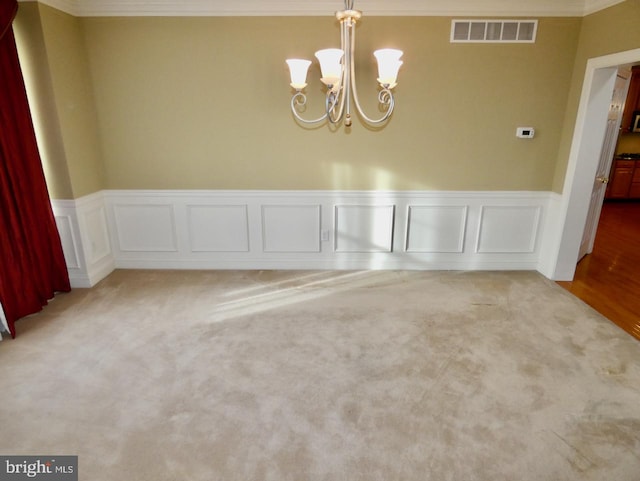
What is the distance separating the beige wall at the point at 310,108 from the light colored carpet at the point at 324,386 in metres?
1.23

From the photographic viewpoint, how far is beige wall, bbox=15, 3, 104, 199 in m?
3.09

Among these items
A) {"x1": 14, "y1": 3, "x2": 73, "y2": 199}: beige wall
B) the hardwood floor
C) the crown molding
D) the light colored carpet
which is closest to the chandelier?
the light colored carpet

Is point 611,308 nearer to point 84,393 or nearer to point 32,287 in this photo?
point 84,393

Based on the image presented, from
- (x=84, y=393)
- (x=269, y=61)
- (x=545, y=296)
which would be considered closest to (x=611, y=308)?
(x=545, y=296)

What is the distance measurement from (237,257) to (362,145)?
1.79 metres

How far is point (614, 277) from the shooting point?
4012mm

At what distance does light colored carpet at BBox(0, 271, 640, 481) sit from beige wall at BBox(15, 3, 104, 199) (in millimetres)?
1146

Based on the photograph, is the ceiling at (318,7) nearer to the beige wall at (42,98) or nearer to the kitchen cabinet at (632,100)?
the beige wall at (42,98)

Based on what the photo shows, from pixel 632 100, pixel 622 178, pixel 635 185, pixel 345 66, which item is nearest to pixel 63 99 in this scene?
pixel 345 66

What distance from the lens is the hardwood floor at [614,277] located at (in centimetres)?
330

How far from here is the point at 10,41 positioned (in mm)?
2916

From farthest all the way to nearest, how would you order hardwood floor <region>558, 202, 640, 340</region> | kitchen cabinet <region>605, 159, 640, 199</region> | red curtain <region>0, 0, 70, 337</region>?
kitchen cabinet <region>605, 159, 640, 199</region>, hardwood floor <region>558, 202, 640, 340</region>, red curtain <region>0, 0, 70, 337</region>

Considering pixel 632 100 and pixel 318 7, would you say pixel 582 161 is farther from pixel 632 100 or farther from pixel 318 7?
pixel 632 100

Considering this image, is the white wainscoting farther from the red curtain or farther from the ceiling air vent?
the ceiling air vent
